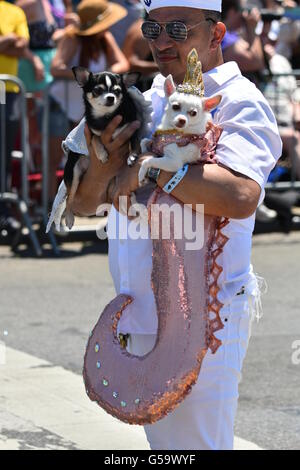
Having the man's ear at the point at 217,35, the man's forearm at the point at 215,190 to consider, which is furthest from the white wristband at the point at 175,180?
the man's ear at the point at 217,35

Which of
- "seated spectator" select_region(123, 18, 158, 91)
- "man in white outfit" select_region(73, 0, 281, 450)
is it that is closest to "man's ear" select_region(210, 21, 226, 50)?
"man in white outfit" select_region(73, 0, 281, 450)

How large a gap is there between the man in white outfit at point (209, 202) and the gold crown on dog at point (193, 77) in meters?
0.15

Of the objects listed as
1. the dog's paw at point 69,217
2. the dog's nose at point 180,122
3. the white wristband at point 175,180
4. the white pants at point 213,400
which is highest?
the dog's nose at point 180,122

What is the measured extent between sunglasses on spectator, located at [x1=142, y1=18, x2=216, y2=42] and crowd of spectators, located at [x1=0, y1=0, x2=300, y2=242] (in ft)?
20.8

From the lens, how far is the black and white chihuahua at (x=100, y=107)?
9.96 feet

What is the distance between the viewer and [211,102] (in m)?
3.02

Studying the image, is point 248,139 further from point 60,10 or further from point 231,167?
point 60,10

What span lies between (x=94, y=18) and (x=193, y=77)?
23.3ft

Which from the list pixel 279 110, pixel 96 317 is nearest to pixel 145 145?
pixel 96 317

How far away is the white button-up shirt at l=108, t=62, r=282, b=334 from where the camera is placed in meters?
3.09

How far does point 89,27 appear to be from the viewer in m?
9.98

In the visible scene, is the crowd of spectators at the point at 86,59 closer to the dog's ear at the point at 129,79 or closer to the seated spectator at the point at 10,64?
the seated spectator at the point at 10,64

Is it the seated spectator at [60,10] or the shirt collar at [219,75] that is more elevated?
the shirt collar at [219,75]

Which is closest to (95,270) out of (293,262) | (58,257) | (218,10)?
(58,257)
